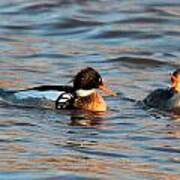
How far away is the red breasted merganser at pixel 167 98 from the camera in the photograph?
16359mm

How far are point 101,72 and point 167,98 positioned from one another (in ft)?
8.72

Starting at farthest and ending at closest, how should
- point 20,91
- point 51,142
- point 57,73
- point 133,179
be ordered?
point 57,73 < point 20,91 < point 51,142 < point 133,179

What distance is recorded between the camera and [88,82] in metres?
16.6

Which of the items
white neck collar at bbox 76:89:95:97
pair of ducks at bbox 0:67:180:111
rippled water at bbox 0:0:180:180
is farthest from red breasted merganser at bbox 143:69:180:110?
white neck collar at bbox 76:89:95:97

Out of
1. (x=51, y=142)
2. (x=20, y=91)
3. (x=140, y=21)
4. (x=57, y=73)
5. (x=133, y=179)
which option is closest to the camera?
(x=133, y=179)

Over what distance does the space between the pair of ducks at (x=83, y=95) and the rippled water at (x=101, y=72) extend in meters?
0.21

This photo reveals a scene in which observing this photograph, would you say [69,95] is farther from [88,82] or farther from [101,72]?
[101,72]

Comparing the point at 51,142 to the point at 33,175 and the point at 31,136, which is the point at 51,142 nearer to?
the point at 31,136

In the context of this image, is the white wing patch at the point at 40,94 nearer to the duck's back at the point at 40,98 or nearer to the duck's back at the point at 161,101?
the duck's back at the point at 40,98

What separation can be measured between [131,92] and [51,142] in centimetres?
392

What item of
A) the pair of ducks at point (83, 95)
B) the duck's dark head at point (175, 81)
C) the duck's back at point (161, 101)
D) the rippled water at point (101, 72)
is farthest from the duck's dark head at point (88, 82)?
the duck's dark head at point (175, 81)

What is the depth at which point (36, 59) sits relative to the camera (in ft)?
64.8

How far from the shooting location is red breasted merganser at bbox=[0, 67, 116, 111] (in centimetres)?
1628

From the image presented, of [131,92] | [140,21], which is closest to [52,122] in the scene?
[131,92]
